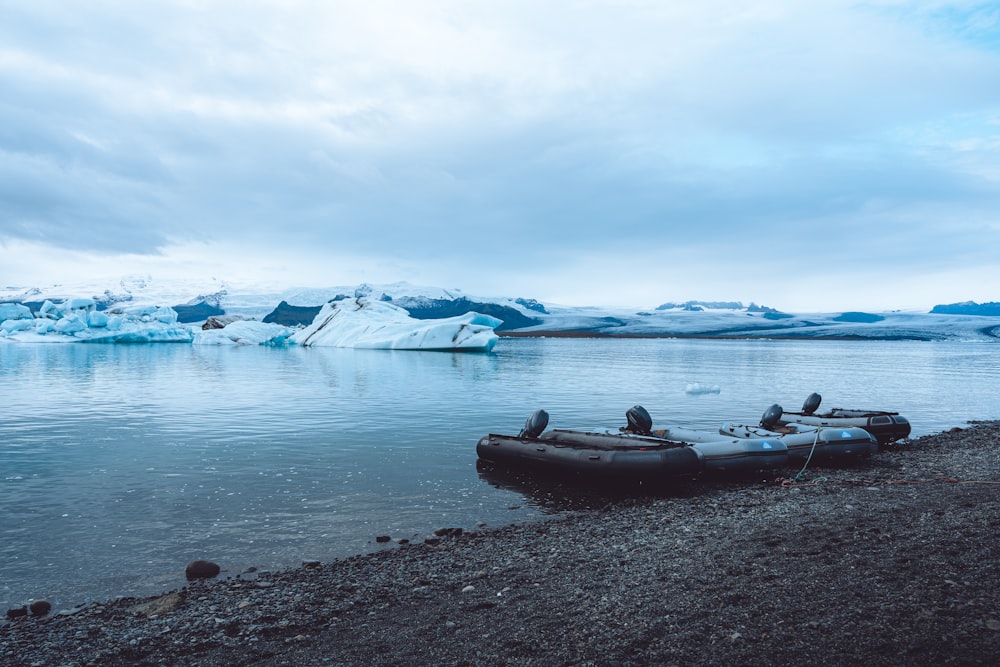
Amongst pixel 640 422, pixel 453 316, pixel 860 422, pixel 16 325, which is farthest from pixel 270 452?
pixel 453 316

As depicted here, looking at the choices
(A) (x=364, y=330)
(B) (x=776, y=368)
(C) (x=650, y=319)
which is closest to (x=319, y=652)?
(B) (x=776, y=368)

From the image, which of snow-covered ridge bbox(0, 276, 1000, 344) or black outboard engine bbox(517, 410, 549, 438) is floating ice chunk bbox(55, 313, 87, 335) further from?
black outboard engine bbox(517, 410, 549, 438)

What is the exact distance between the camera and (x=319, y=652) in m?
4.22

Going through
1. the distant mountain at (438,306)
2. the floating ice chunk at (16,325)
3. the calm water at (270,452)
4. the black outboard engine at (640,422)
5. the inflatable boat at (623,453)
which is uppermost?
the distant mountain at (438,306)

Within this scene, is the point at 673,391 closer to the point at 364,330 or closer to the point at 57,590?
the point at 57,590

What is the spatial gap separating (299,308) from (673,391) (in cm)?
12061

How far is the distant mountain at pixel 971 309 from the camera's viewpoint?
138 metres

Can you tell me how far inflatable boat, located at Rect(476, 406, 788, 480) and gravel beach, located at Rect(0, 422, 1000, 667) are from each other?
195 cm

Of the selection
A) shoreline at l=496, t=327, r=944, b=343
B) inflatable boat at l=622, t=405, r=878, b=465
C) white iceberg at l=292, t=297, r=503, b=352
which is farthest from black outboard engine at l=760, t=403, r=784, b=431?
shoreline at l=496, t=327, r=944, b=343

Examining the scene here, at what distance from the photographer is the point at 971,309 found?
468 ft

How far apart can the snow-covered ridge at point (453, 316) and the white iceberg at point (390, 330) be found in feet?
5.22

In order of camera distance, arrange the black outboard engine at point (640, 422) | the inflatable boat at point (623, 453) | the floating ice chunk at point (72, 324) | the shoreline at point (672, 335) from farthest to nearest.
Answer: the shoreline at point (672, 335)
the floating ice chunk at point (72, 324)
the black outboard engine at point (640, 422)
the inflatable boat at point (623, 453)

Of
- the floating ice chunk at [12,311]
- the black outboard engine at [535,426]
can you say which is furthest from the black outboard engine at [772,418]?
the floating ice chunk at [12,311]

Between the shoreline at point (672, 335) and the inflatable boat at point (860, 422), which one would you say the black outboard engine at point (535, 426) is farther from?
the shoreline at point (672, 335)
